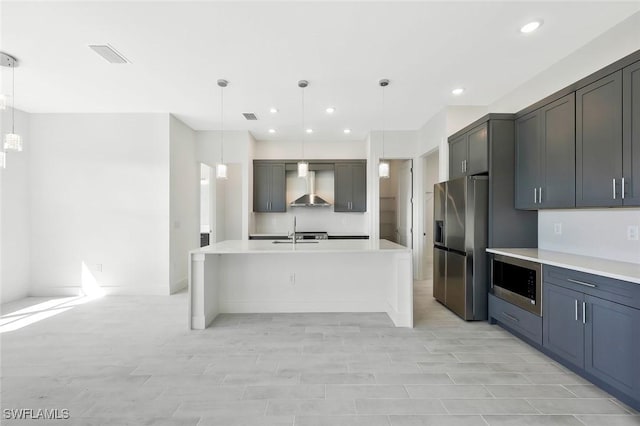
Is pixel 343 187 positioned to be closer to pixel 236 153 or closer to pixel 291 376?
pixel 236 153

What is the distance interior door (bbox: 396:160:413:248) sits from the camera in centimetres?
576

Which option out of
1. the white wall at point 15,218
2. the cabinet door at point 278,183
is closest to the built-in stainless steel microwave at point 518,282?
the cabinet door at point 278,183

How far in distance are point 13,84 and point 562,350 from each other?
21.0 feet

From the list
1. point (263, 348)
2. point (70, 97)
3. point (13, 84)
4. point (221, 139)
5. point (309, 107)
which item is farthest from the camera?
point (221, 139)

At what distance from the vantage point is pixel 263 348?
2.83 meters

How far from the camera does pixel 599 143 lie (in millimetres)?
2389

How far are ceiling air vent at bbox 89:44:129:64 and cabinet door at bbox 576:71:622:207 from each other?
168 inches

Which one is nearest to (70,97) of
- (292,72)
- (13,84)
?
(13,84)

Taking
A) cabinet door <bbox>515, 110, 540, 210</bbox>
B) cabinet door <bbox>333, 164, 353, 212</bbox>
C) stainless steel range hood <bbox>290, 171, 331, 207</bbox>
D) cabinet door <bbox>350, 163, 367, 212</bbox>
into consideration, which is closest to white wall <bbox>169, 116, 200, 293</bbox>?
stainless steel range hood <bbox>290, 171, 331, 207</bbox>

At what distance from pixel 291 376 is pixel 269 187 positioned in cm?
442

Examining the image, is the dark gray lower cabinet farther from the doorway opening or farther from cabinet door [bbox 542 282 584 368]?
the doorway opening

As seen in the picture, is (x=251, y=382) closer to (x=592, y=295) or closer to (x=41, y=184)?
(x=592, y=295)
